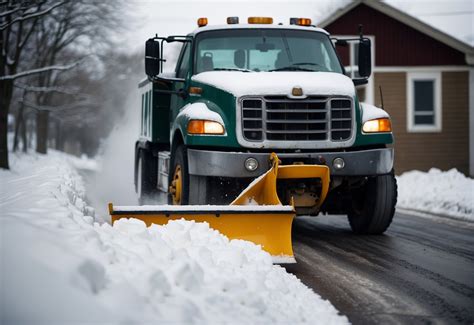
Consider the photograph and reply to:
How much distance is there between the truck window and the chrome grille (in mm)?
1880

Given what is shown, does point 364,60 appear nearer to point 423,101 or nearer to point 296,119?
point 296,119

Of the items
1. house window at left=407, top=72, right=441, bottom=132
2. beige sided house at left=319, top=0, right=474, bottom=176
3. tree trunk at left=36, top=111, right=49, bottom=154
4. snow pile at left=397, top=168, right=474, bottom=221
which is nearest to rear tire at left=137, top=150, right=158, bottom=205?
snow pile at left=397, top=168, right=474, bottom=221

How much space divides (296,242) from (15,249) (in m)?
4.84

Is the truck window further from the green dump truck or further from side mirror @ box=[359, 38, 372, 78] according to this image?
side mirror @ box=[359, 38, 372, 78]

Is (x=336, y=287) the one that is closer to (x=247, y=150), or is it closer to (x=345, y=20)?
(x=247, y=150)

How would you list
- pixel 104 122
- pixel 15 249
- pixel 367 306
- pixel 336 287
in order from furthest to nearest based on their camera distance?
pixel 104 122 < pixel 336 287 < pixel 367 306 < pixel 15 249

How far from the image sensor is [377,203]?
819cm

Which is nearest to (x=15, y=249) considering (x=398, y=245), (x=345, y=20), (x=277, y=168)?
(x=277, y=168)

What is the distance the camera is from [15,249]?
145 inches

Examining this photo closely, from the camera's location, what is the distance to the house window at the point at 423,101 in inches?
939

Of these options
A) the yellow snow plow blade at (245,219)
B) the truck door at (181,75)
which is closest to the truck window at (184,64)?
the truck door at (181,75)

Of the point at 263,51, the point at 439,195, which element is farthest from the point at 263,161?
the point at 439,195

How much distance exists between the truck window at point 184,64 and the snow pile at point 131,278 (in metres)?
4.00

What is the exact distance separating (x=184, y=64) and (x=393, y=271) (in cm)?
452
